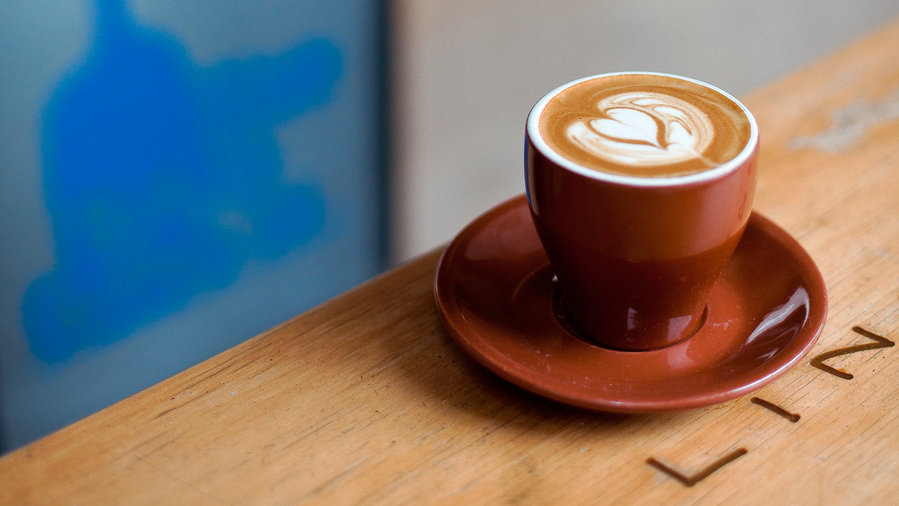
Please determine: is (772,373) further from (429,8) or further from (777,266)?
(429,8)

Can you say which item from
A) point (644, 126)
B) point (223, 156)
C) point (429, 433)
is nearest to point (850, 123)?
point (644, 126)

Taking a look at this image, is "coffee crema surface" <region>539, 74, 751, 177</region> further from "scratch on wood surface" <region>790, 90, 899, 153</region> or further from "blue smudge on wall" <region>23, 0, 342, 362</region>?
"blue smudge on wall" <region>23, 0, 342, 362</region>

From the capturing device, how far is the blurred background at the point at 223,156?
93 centimetres

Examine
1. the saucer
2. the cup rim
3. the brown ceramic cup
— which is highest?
the cup rim

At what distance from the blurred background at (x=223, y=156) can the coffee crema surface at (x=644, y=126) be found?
576mm

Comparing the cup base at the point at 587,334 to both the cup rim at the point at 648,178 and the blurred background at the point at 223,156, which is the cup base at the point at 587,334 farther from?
the blurred background at the point at 223,156

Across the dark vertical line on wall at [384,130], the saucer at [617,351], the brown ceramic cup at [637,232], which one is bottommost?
the dark vertical line on wall at [384,130]

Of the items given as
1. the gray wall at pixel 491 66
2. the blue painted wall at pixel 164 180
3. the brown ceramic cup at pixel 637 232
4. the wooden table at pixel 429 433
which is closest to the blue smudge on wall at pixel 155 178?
the blue painted wall at pixel 164 180

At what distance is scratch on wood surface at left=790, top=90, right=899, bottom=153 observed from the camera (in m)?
0.85

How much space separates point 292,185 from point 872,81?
0.77 m

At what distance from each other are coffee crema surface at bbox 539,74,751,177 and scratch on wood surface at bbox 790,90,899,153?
320 millimetres

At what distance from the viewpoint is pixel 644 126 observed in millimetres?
552

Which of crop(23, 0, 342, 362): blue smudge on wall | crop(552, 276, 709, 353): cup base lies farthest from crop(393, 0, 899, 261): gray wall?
crop(552, 276, 709, 353): cup base

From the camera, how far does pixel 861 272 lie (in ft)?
2.20
